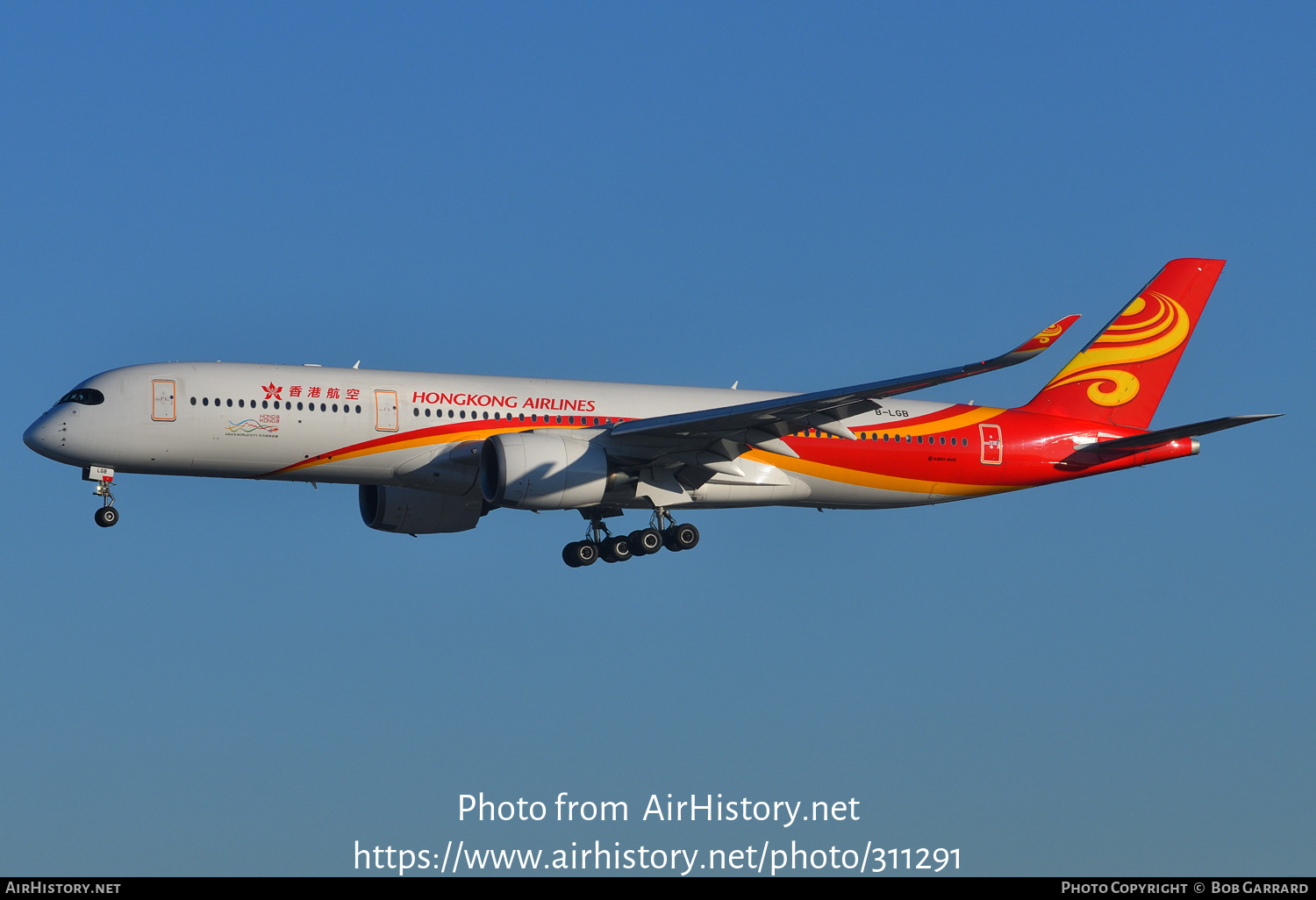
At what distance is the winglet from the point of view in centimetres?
3372

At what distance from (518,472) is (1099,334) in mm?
19301

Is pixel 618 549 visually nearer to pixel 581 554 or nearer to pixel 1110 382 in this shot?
pixel 581 554

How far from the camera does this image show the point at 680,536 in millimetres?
41188

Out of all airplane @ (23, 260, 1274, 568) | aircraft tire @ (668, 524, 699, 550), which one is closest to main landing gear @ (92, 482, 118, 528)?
airplane @ (23, 260, 1274, 568)

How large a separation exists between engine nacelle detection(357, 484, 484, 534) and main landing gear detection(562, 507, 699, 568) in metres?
3.53

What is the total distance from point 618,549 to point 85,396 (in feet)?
43.3

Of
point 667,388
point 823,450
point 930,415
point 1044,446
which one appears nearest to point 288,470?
point 667,388

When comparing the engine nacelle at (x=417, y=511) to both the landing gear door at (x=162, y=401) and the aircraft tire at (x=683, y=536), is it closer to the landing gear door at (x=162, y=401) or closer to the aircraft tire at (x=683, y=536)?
the aircraft tire at (x=683, y=536)

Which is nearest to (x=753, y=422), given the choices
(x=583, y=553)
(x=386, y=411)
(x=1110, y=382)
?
(x=583, y=553)

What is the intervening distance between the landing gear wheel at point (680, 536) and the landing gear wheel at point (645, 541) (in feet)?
0.80

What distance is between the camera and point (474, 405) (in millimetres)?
39656

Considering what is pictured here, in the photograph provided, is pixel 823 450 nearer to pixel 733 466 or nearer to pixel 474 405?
pixel 733 466

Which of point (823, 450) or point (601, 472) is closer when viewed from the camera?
point (601, 472)

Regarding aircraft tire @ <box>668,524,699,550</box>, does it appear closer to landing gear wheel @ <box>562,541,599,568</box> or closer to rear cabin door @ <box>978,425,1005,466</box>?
landing gear wheel @ <box>562,541,599,568</box>
